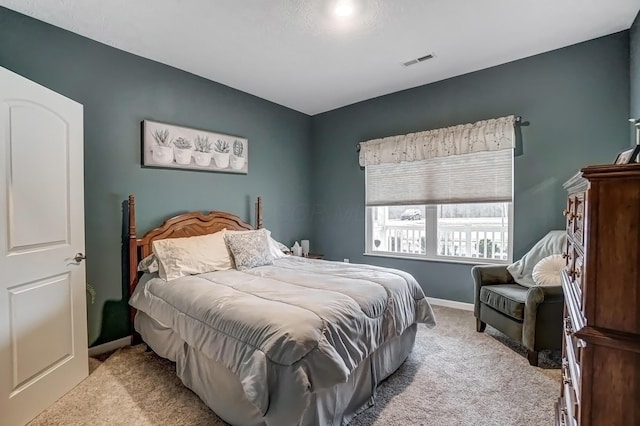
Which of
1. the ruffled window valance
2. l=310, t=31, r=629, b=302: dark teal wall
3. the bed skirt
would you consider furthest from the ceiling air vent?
the bed skirt

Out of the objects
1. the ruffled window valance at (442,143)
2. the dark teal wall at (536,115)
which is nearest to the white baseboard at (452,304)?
the dark teal wall at (536,115)

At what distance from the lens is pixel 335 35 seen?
266 cm

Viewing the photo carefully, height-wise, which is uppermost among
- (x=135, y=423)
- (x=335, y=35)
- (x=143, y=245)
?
(x=335, y=35)

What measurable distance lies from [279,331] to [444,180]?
2.96m

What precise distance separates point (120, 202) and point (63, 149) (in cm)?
81

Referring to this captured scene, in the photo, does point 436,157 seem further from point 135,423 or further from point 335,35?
point 135,423

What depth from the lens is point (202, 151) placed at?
346 cm

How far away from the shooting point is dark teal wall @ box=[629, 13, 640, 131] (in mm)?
2490

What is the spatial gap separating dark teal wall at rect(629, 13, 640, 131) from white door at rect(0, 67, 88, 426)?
4.31 metres

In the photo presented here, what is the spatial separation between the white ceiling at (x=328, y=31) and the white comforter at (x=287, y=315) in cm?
203

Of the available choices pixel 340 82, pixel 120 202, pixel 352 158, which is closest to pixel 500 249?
pixel 352 158

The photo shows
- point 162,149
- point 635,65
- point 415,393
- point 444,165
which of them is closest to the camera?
point 415,393

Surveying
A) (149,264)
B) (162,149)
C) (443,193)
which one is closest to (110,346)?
(149,264)

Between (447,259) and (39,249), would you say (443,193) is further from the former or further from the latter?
(39,249)
